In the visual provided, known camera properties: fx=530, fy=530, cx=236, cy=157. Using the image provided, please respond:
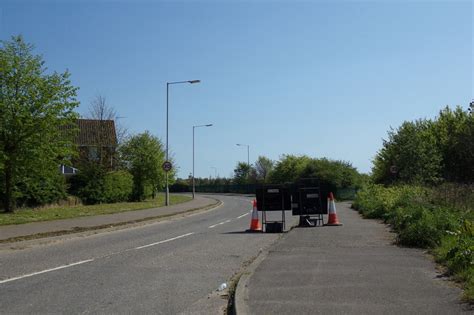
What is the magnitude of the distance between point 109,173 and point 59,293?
32.9 m

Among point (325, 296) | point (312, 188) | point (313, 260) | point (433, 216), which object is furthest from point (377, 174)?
point (325, 296)

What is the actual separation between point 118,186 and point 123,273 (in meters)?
31.6

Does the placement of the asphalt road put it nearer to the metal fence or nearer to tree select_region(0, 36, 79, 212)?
tree select_region(0, 36, 79, 212)

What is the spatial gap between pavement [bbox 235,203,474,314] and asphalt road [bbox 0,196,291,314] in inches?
29.2

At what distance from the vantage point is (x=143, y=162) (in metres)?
47.1

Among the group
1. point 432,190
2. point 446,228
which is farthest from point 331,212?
point 446,228

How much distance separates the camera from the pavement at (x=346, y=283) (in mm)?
6594

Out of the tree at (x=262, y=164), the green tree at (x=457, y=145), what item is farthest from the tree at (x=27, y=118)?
the tree at (x=262, y=164)

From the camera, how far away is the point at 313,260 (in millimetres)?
10805

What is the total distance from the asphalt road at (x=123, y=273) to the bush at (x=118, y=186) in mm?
22127

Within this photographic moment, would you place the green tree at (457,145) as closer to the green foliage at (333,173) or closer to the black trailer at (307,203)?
the green foliage at (333,173)

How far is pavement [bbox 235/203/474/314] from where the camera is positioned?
6594 mm

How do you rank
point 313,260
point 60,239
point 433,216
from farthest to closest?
point 60,239 → point 433,216 → point 313,260

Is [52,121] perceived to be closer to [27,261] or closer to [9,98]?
[9,98]
